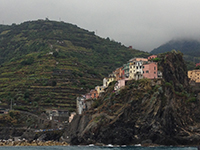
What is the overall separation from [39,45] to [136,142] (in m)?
122

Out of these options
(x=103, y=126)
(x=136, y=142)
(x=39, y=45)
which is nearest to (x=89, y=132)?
(x=103, y=126)

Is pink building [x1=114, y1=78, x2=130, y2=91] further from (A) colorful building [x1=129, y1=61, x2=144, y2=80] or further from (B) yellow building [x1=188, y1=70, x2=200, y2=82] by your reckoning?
(B) yellow building [x1=188, y1=70, x2=200, y2=82]

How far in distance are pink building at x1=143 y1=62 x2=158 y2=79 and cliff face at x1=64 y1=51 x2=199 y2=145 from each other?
4222 millimetres

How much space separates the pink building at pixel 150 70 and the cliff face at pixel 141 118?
4.22 metres

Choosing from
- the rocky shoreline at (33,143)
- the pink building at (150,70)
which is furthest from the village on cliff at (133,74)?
the rocky shoreline at (33,143)

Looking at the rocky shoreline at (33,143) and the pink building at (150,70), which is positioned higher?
the pink building at (150,70)

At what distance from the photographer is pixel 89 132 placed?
94.6 m

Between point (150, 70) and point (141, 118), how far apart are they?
690 inches

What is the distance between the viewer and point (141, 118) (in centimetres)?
9044

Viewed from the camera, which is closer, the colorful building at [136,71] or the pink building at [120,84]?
the pink building at [120,84]

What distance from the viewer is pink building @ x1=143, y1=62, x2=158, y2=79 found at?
10238 cm

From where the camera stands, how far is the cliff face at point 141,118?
8938 cm

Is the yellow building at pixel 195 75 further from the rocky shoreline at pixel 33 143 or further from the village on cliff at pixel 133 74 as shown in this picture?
the rocky shoreline at pixel 33 143

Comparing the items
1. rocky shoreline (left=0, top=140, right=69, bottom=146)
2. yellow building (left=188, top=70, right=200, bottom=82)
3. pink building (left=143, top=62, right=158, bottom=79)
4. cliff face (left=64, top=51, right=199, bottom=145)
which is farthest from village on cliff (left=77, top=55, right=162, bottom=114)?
yellow building (left=188, top=70, right=200, bottom=82)
